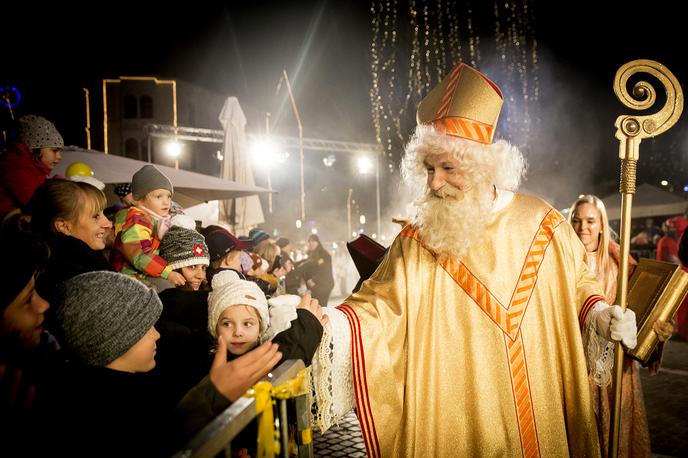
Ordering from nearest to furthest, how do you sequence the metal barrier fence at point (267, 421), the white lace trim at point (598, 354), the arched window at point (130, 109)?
the metal barrier fence at point (267, 421)
the white lace trim at point (598, 354)
the arched window at point (130, 109)

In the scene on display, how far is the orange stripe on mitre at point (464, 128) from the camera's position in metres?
3.01

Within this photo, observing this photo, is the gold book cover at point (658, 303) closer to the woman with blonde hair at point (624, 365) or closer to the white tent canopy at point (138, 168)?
the woman with blonde hair at point (624, 365)

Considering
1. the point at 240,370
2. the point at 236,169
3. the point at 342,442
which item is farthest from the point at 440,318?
the point at 236,169

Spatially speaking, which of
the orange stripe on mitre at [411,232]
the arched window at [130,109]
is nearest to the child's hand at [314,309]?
the orange stripe on mitre at [411,232]

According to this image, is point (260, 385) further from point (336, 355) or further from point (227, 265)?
point (227, 265)

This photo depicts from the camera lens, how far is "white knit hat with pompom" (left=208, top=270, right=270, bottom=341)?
9.06 feet

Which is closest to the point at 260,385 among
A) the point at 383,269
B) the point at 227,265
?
the point at 383,269

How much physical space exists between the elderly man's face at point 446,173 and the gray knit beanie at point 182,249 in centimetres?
204

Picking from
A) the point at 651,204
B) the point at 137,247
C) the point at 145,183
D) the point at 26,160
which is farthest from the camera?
the point at 651,204

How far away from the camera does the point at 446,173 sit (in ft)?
9.74

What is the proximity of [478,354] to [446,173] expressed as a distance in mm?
1113

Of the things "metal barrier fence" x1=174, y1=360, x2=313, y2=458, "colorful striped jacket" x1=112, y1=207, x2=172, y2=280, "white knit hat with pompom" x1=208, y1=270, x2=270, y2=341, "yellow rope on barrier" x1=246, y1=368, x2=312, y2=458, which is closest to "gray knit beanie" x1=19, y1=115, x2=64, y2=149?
"colorful striped jacket" x1=112, y1=207, x2=172, y2=280

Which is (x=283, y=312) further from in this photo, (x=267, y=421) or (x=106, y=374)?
(x=106, y=374)

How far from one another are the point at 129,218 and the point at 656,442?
5331mm
